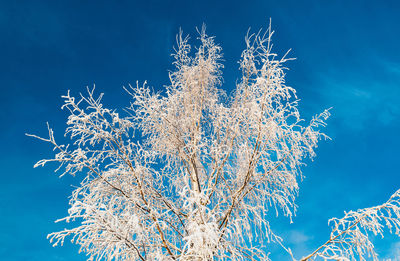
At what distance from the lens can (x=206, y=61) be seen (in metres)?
6.91

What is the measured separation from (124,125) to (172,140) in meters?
1.26

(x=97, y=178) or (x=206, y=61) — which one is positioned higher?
(x=206, y=61)

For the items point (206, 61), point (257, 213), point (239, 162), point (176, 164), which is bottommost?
point (257, 213)

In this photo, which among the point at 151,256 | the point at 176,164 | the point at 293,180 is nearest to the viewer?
the point at 151,256

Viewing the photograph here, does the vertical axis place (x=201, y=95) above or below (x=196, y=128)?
above

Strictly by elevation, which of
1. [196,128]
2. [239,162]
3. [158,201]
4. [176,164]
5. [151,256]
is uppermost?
[196,128]

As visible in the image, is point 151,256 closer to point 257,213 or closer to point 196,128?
point 257,213

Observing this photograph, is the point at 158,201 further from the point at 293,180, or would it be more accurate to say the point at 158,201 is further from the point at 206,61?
the point at 206,61

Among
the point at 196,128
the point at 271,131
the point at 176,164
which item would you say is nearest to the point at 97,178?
the point at 176,164

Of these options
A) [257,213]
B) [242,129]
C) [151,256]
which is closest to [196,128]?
[242,129]

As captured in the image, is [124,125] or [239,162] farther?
[239,162]

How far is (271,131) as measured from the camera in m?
5.02

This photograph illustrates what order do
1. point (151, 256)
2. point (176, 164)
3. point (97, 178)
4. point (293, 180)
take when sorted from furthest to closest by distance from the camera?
point (176, 164), point (293, 180), point (97, 178), point (151, 256)

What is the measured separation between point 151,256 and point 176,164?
2.29m
